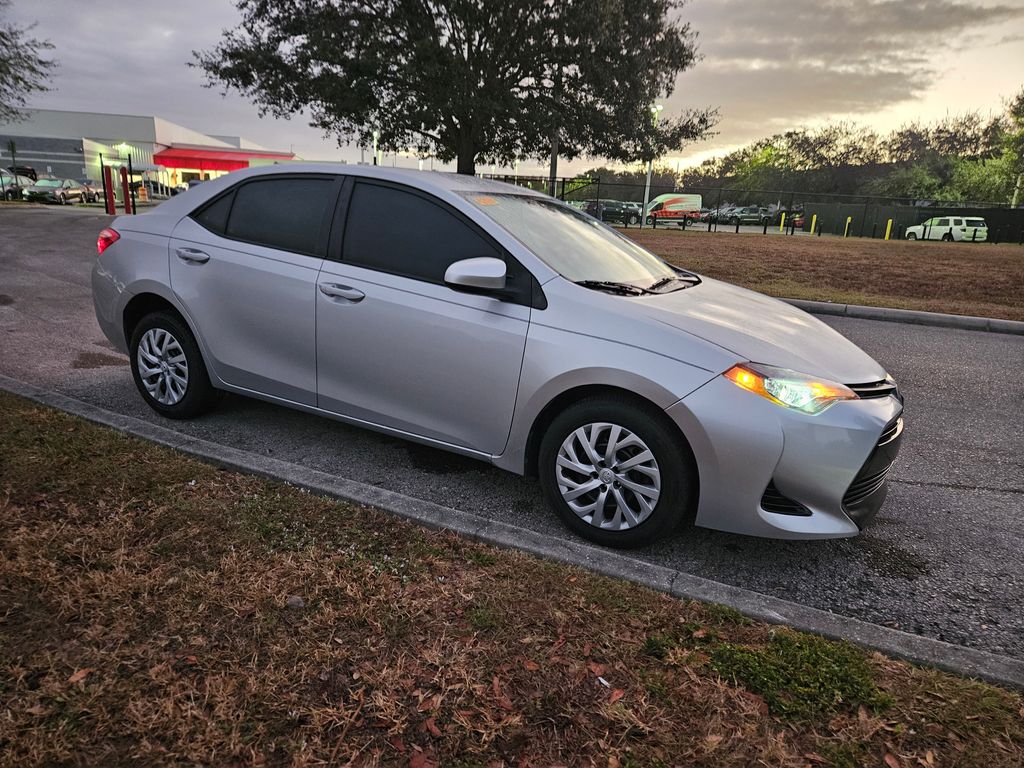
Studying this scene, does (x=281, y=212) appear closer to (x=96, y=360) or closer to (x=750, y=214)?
(x=96, y=360)

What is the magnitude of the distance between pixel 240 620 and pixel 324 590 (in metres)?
0.31

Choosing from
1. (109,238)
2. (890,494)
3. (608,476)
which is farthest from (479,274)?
(109,238)

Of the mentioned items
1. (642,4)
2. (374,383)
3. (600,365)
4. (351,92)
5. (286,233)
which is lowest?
(374,383)

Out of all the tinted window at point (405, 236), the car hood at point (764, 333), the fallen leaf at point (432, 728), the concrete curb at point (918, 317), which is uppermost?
the tinted window at point (405, 236)

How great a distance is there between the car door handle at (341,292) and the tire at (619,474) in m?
1.25

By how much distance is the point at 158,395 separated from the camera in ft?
14.5

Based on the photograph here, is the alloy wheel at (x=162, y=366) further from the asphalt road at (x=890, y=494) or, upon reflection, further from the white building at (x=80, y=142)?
the white building at (x=80, y=142)

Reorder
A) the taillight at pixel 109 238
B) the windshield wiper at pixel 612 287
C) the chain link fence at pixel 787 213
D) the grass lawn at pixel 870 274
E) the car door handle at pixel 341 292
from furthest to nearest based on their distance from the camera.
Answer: the chain link fence at pixel 787 213 < the grass lawn at pixel 870 274 < the taillight at pixel 109 238 < the car door handle at pixel 341 292 < the windshield wiper at pixel 612 287

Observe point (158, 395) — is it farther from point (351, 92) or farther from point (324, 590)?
point (351, 92)

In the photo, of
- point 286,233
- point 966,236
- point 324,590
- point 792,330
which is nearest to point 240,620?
point 324,590

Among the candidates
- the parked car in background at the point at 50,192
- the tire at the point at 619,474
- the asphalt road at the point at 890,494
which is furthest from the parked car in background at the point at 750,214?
the tire at the point at 619,474

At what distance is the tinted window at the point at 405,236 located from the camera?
3439 millimetres

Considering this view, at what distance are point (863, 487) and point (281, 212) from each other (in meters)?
3.39

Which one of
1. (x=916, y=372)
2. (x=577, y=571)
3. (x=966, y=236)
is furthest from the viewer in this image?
(x=966, y=236)
